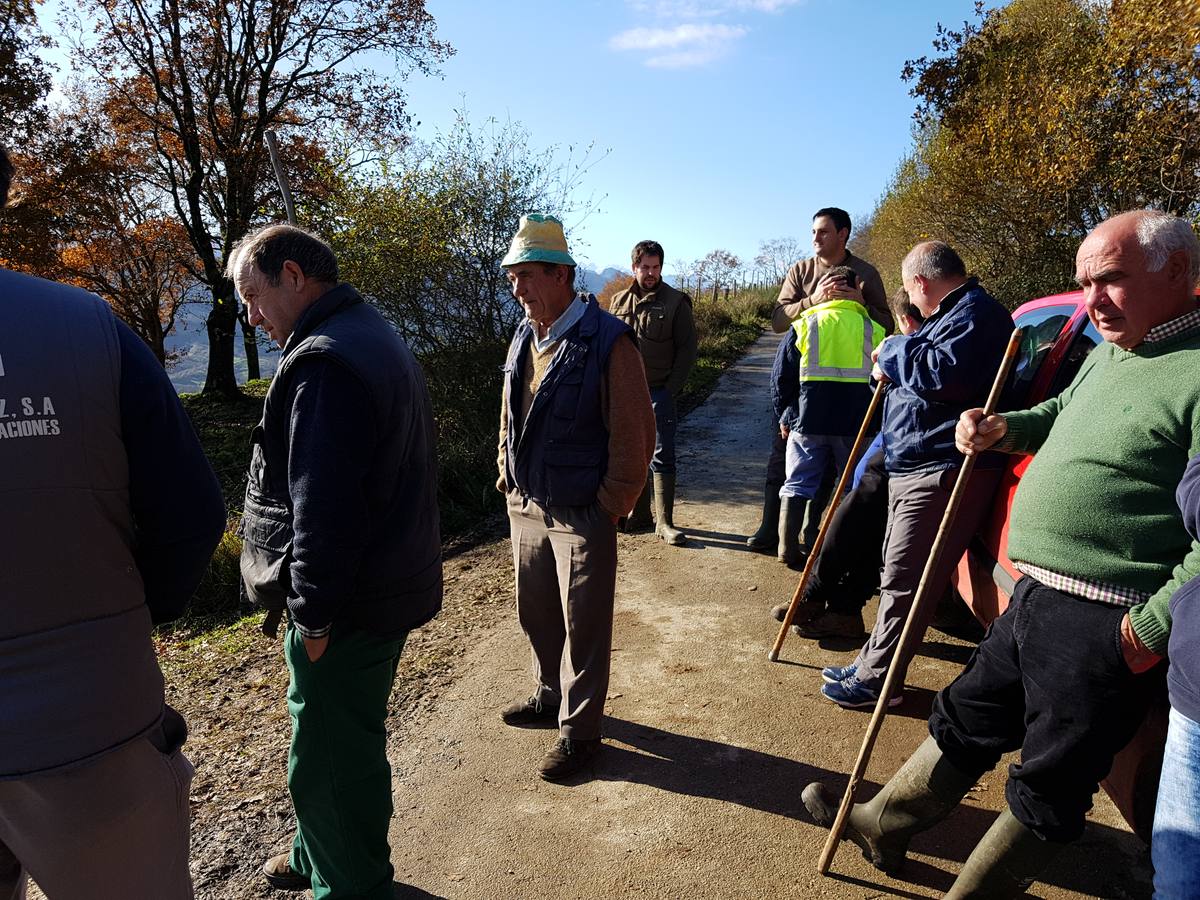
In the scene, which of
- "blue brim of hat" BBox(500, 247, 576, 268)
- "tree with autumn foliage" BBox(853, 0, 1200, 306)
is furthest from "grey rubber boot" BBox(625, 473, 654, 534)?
"tree with autumn foliage" BBox(853, 0, 1200, 306)

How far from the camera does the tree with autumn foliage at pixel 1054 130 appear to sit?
10172 millimetres

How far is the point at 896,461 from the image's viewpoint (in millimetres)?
3455

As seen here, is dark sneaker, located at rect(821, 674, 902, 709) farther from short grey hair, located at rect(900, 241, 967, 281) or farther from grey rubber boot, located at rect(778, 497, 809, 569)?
short grey hair, located at rect(900, 241, 967, 281)

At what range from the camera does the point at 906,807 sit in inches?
99.6

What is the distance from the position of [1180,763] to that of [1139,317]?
110 cm

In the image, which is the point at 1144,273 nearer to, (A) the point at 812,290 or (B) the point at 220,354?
(A) the point at 812,290

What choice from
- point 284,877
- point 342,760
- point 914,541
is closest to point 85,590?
point 342,760

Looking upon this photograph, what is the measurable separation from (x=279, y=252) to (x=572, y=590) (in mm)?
1668

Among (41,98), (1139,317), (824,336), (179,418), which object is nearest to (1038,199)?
(824,336)

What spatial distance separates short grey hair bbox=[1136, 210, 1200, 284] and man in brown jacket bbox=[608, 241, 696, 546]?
3876 millimetres

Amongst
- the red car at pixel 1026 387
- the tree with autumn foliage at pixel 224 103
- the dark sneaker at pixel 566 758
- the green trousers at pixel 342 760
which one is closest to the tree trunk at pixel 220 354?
the tree with autumn foliage at pixel 224 103

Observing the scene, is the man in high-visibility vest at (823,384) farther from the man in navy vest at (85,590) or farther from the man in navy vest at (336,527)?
the man in navy vest at (85,590)

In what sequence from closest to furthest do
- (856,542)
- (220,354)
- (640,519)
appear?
1. (856,542)
2. (640,519)
3. (220,354)

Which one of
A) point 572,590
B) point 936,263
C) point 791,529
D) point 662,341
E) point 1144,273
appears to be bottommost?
point 791,529
